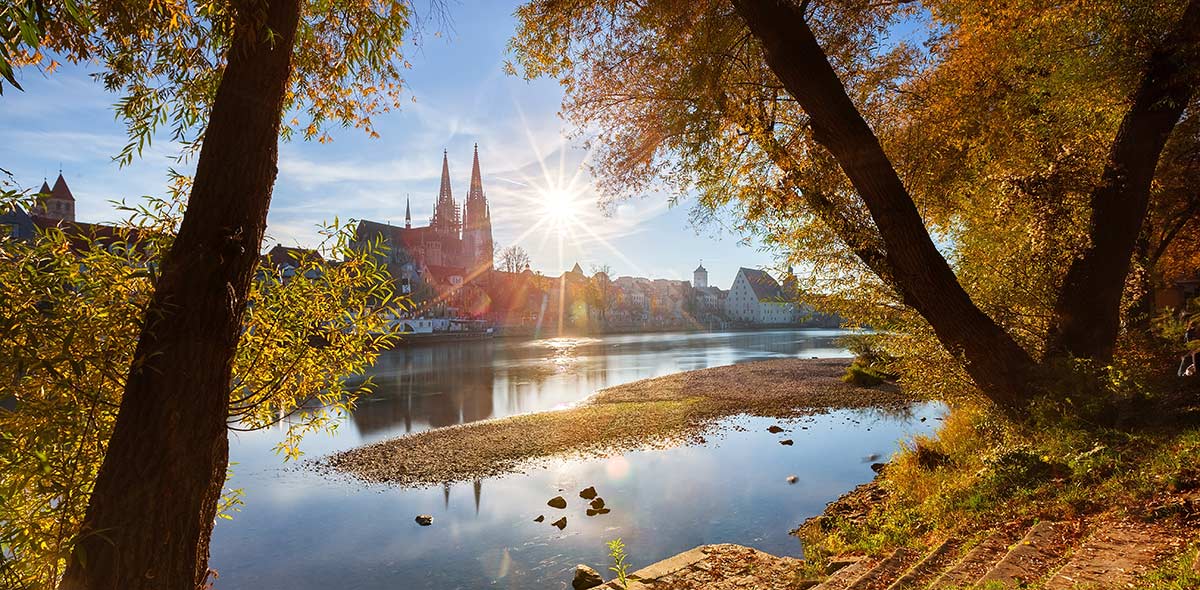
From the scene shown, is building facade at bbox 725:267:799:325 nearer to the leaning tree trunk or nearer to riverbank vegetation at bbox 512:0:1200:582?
riverbank vegetation at bbox 512:0:1200:582

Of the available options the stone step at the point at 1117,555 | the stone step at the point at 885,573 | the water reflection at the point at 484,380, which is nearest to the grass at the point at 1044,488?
the stone step at the point at 1117,555

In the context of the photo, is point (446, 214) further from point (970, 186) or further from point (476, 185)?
point (970, 186)

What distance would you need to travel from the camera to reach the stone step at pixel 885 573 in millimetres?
4285

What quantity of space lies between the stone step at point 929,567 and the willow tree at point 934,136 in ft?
8.41

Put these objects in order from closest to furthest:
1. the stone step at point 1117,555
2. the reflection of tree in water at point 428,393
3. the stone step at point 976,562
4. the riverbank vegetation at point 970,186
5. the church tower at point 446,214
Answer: the stone step at point 1117,555 < the stone step at point 976,562 < the riverbank vegetation at point 970,186 < the reflection of tree in water at point 428,393 < the church tower at point 446,214

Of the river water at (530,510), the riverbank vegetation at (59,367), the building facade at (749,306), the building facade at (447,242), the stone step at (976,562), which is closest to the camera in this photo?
the riverbank vegetation at (59,367)

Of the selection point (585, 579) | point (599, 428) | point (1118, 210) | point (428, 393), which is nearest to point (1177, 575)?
point (1118, 210)

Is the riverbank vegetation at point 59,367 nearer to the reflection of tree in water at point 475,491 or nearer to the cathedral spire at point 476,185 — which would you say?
the reflection of tree in water at point 475,491

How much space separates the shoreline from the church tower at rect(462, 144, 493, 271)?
9752 centimetres

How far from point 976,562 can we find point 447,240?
115 metres

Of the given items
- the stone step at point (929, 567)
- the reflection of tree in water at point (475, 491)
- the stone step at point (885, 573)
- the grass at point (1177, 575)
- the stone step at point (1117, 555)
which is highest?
the grass at point (1177, 575)

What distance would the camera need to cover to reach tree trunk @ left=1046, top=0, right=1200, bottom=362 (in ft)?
19.2

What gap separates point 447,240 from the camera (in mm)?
113375

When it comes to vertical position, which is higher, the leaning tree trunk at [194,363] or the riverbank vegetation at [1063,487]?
the leaning tree trunk at [194,363]
